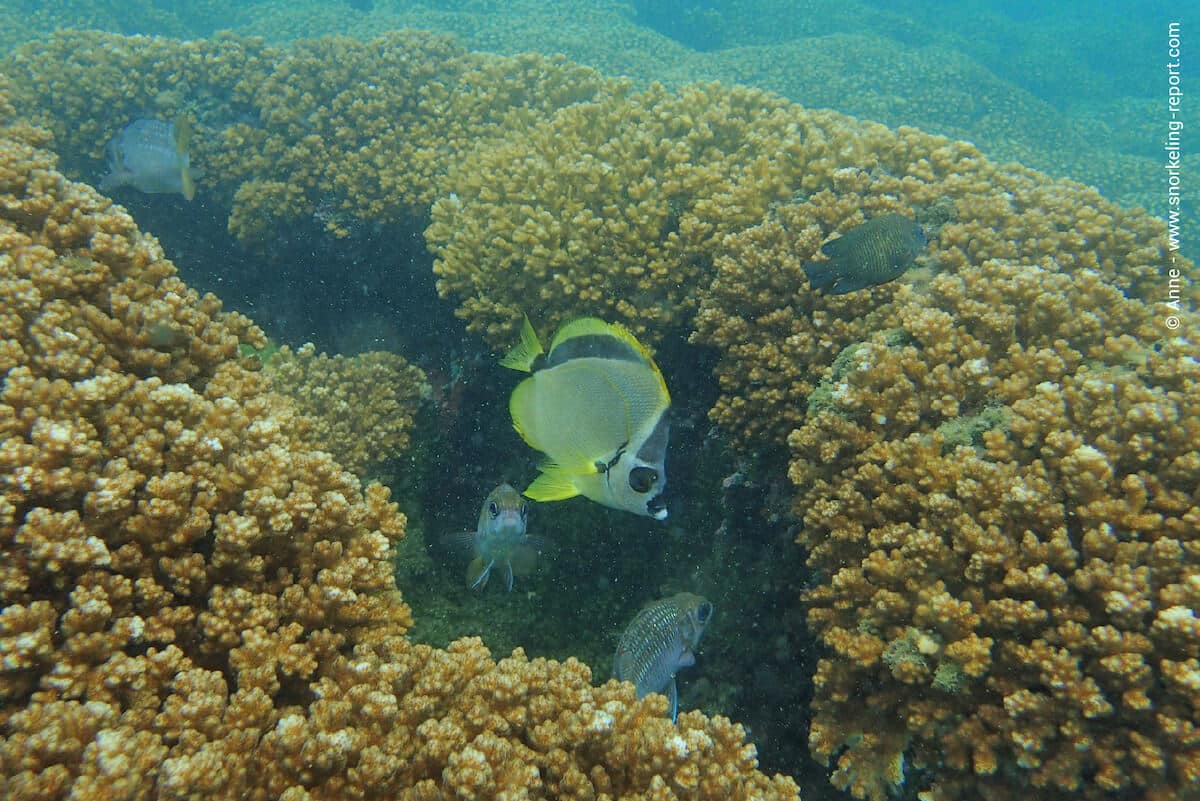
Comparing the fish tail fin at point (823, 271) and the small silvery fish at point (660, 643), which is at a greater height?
the fish tail fin at point (823, 271)

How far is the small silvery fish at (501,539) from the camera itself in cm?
383

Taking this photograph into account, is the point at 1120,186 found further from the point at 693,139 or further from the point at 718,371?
the point at 718,371

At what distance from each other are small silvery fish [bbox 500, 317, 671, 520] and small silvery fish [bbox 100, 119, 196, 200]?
15.5ft

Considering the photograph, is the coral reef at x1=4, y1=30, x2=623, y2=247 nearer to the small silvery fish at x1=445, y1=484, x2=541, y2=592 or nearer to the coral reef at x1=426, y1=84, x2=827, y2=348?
the coral reef at x1=426, y1=84, x2=827, y2=348

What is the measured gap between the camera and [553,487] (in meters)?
2.96

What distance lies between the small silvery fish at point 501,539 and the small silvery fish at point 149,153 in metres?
4.45

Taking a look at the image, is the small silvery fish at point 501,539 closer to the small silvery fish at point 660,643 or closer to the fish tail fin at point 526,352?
the small silvery fish at point 660,643

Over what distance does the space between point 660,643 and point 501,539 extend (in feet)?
3.92

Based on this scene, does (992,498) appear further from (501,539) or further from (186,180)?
(186,180)

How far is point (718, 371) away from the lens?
440 centimetres

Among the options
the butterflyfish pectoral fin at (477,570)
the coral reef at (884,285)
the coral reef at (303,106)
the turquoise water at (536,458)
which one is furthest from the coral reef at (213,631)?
the coral reef at (303,106)

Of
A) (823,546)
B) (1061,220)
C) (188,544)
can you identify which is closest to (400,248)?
(188,544)

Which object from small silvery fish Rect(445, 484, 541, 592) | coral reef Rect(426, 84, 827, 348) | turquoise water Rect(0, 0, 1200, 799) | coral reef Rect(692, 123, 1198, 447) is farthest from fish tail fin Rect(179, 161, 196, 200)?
coral reef Rect(692, 123, 1198, 447)

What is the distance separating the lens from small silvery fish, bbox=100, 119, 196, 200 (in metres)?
5.52
